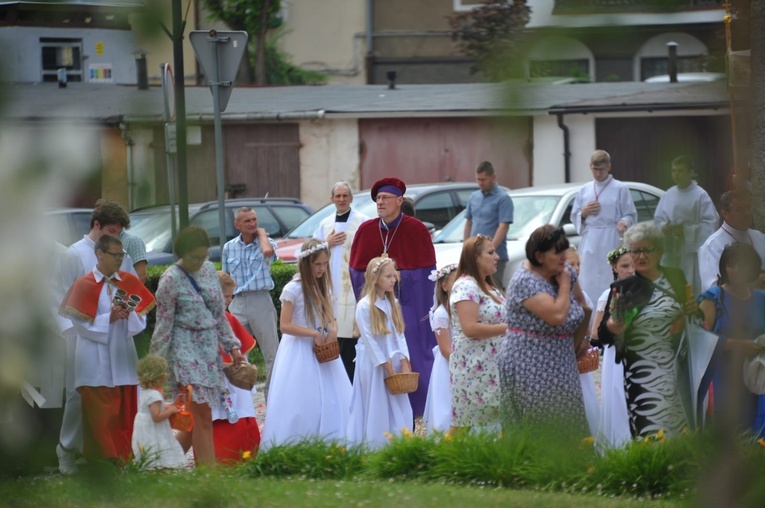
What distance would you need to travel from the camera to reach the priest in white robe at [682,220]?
211 centimetres

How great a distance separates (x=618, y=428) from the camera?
749 centimetres

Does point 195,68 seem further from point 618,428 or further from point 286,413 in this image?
point 286,413

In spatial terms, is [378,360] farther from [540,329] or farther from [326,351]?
[540,329]

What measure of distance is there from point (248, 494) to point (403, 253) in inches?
199

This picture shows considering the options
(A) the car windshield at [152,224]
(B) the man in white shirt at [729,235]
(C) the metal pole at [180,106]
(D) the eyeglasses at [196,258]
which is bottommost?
(D) the eyeglasses at [196,258]

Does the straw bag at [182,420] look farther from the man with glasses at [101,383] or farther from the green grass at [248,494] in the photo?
the man with glasses at [101,383]

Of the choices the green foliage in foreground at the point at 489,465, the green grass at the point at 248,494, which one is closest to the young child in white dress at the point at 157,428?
the green foliage in foreground at the point at 489,465

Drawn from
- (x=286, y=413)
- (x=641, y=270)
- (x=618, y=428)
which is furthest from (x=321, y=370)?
(x=641, y=270)

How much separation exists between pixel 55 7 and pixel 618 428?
6.08 m

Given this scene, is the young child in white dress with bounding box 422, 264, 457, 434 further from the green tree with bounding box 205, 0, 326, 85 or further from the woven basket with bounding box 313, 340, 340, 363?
the green tree with bounding box 205, 0, 326, 85

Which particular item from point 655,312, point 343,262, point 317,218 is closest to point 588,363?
point 343,262

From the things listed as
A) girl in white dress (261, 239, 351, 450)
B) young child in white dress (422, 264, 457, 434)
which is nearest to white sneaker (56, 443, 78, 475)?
young child in white dress (422, 264, 457, 434)

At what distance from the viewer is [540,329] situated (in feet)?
21.3

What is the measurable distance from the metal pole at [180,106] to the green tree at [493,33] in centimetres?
41
